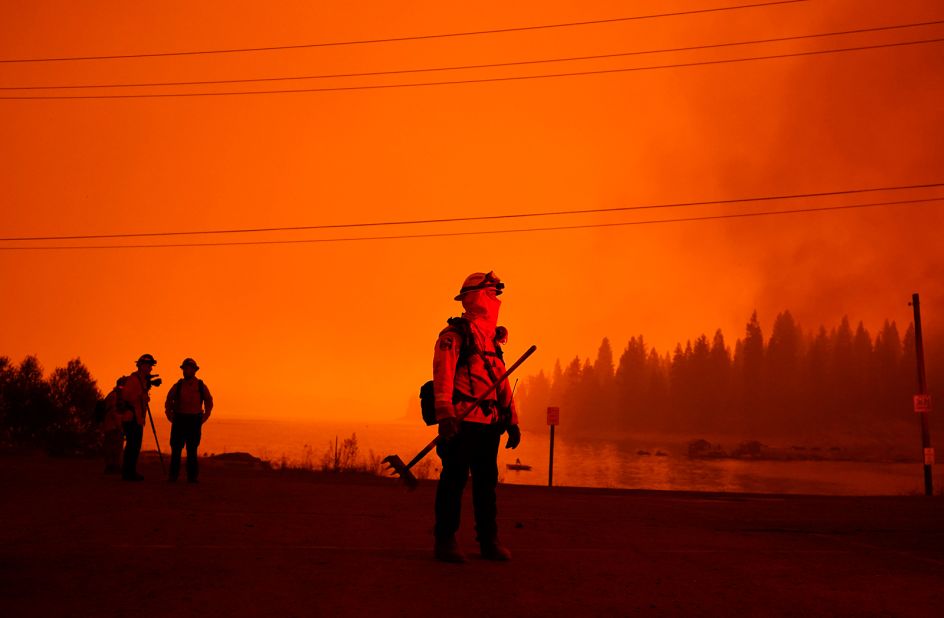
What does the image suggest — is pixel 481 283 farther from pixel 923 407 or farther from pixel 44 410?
pixel 44 410

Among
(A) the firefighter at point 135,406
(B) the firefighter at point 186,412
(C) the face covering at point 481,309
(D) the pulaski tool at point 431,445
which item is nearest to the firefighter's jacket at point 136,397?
(A) the firefighter at point 135,406

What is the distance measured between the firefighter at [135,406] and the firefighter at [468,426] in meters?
11.0

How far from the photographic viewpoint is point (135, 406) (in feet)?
56.4

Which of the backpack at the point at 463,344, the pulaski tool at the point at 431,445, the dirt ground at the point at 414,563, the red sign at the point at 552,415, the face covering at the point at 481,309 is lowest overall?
the dirt ground at the point at 414,563

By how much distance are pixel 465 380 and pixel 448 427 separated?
559mm

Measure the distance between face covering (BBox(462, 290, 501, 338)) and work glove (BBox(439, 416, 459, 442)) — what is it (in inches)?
41.9

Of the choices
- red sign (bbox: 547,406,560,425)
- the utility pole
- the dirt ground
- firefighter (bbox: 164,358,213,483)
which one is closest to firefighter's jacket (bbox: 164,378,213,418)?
firefighter (bbox: 164,358,213,483)

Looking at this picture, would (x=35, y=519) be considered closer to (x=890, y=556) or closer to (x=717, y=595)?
(x=717, y=595)

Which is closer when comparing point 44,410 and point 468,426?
point 468,426

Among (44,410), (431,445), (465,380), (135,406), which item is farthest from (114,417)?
(44,410)

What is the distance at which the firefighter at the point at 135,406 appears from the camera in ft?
54.8

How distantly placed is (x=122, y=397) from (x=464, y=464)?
1189cm

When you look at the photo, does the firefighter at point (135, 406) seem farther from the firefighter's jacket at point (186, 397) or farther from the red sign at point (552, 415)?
the red sign at point (552, 415)

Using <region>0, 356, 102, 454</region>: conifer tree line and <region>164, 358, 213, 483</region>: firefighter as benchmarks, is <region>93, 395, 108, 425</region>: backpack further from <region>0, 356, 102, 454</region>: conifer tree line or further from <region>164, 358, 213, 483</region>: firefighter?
<region>0, 356, 102, 454</region>: conifer tree line
